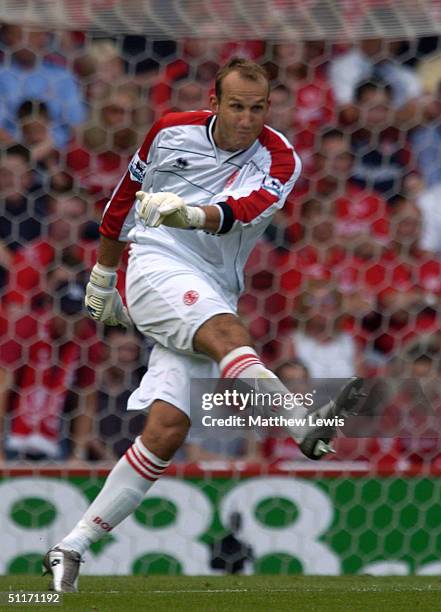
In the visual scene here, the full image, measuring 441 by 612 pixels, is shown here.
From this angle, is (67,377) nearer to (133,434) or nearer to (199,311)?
(133,434)

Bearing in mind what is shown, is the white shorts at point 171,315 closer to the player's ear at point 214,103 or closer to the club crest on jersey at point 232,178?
the club crest on jersey at point 232,178

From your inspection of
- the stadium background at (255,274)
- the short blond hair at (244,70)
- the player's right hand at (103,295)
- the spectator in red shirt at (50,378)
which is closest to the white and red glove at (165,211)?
the short blond hair at (244,70)

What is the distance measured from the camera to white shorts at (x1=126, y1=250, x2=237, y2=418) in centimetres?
433

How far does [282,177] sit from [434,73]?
3149 mm

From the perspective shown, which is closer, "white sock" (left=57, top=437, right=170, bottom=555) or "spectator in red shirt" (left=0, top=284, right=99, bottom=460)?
"white sock" (left=57, top=437, right=170, bottom=555)

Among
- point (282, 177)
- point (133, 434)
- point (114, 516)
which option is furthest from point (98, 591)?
point (133, 434)

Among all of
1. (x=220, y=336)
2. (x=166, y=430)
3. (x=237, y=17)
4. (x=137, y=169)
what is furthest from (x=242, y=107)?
(x=237, y=17)

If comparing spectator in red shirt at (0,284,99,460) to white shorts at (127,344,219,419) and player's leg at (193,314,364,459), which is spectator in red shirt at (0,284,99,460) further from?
player's leg at (193,314,364,459)

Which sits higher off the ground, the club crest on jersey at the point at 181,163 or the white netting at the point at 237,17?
the white netting at the point at 237,17

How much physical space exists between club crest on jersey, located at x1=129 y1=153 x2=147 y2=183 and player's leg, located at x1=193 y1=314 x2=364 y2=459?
0.66 metres

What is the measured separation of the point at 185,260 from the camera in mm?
4590

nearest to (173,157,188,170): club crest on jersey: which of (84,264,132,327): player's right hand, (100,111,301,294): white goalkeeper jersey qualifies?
(100,111,301,294): white goalkeeper jersey

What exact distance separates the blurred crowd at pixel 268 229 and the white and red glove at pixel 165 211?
93.1 inches

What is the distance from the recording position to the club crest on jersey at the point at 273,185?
14.7 feet
